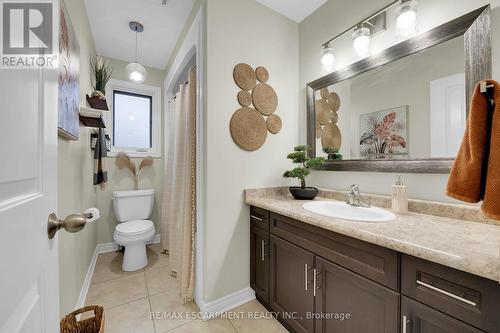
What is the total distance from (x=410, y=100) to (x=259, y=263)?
5.15 feet

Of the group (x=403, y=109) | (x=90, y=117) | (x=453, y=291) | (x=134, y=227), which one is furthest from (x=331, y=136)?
(x=134, y=227)

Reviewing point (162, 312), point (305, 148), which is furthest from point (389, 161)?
point (162, 312)

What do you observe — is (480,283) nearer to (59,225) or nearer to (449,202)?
(449,202)

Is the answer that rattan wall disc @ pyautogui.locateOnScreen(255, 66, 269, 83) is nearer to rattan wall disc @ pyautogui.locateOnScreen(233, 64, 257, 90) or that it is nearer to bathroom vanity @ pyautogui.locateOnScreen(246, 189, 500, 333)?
rattan wall disc @ pyautogui.locateOnScreen(233, 64, 257, 90)

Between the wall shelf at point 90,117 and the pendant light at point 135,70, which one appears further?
the pendant light at point 135,70

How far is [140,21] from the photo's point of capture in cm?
207

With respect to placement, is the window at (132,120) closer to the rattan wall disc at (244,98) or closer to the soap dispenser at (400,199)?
the rattan wall disc at (244,98)

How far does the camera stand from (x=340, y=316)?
1055 mm

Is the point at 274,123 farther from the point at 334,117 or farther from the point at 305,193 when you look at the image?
the point at 305,193

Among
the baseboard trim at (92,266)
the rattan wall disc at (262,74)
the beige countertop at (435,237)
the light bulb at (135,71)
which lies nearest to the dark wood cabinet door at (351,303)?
the beige countertop at (435,237)

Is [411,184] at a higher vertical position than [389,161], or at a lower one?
lower

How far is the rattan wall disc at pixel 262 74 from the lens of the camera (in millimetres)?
1809

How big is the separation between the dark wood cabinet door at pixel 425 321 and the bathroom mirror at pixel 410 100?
2.55 ft

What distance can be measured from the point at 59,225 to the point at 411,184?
1706 mm
